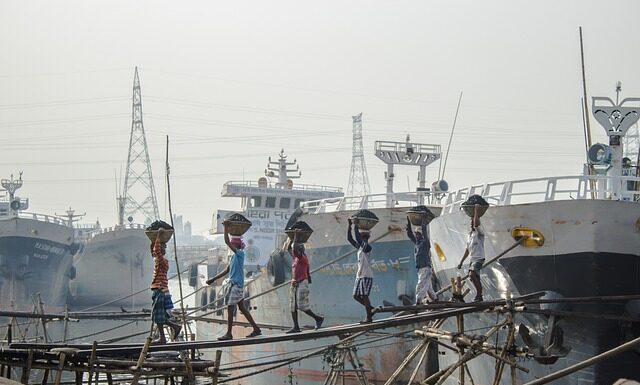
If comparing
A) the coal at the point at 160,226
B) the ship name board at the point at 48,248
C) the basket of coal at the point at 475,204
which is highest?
the basket of coal at the point at 475,204

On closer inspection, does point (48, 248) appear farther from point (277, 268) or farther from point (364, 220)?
point (364, 220)

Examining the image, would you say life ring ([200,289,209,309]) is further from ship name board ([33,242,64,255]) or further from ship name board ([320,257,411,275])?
ship name board ([33,242,64,255])

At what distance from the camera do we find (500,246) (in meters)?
15.5

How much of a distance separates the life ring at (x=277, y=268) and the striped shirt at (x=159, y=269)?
1325 cm

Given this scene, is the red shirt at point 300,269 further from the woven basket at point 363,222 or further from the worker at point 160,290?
the worker at point 160,290

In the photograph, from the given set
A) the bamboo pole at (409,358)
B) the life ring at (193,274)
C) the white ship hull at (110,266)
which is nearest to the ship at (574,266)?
the bamboo pole at (409,358)

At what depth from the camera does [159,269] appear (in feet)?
40.7

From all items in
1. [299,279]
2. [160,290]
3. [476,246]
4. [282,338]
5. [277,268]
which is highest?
[476,246]

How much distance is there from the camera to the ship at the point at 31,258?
4900 centimetres

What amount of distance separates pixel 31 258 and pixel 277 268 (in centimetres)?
2839

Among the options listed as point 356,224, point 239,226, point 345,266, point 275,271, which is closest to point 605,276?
point 356,224

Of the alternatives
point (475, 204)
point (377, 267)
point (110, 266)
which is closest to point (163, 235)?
Result: point (475, 204)

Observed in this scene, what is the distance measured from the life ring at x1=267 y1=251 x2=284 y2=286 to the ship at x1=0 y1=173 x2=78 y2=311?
2481 cm

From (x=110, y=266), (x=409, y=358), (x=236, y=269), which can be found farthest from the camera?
(x=110, y=266)
